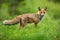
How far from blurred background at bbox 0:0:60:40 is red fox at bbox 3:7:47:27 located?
87 mm

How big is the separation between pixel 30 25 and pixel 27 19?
0.15 meters

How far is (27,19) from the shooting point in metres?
6.92

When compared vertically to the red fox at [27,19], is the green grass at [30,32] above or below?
below

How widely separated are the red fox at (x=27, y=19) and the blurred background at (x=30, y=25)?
3.4 inches

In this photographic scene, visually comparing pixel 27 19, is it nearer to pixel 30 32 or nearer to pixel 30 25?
pixel 30 25

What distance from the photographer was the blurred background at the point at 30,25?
676 cm

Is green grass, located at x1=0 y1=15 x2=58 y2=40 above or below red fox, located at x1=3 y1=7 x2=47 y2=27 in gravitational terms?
below

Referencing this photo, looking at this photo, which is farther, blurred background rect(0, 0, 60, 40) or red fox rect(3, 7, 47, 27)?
red fox rect(3, 7, 47, 27)

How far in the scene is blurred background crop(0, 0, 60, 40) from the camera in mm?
6758

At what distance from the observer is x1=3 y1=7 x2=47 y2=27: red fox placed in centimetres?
687

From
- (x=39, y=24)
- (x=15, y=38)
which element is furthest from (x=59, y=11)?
(x=15, y=38)

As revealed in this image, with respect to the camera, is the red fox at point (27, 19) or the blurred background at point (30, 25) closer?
the blurred background at point (30, 25)

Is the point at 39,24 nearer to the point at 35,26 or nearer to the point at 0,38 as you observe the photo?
the point at 35,26

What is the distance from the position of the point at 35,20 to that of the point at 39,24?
12 cm
